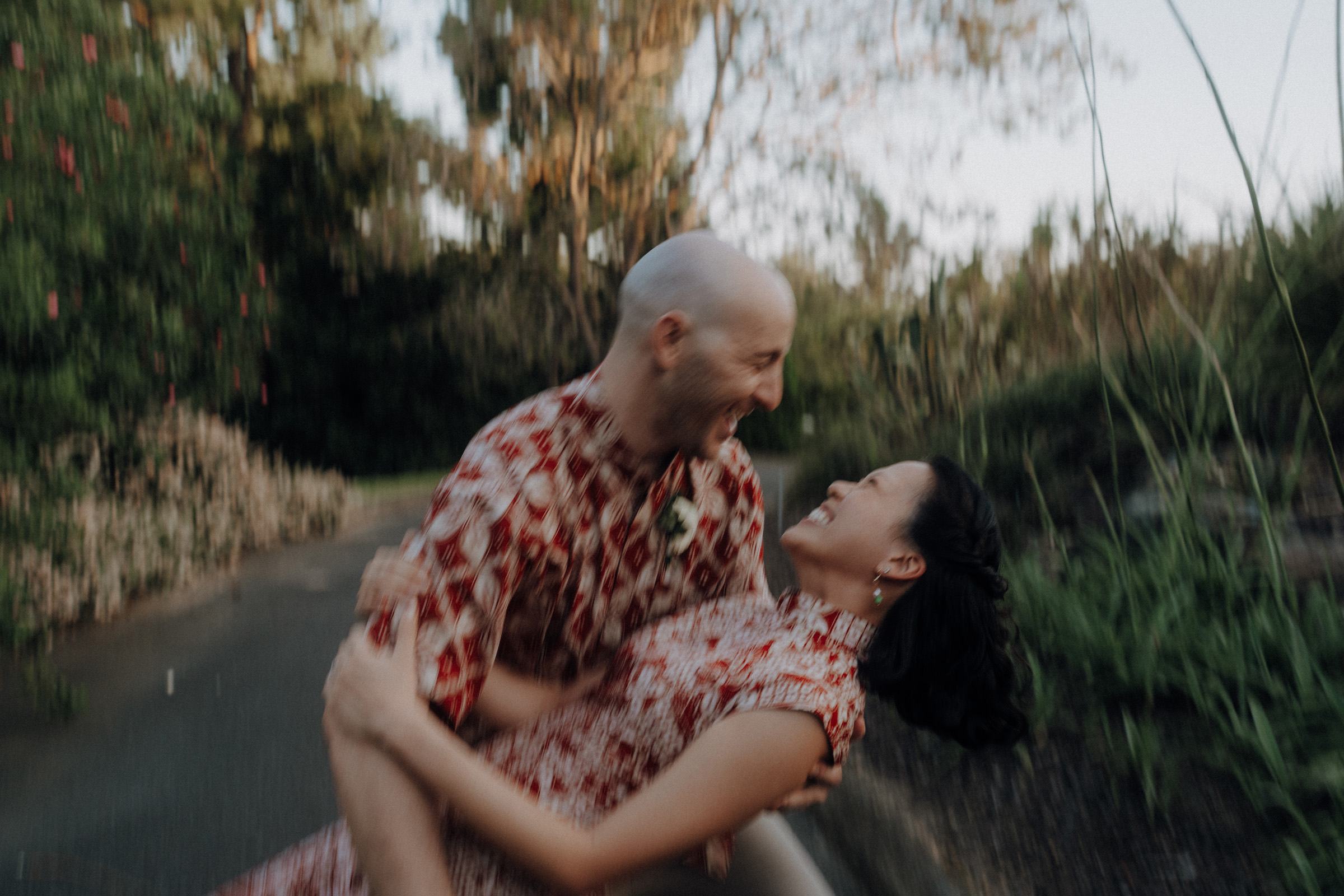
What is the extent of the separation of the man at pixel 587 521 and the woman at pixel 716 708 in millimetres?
51

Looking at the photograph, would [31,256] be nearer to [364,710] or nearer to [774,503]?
[364,710]

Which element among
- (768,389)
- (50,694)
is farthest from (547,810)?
(50,694)

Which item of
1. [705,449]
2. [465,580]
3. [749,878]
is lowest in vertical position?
[749,878]

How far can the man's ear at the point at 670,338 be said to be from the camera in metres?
1.41

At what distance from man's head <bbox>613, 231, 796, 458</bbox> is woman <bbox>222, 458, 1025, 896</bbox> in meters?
0.43

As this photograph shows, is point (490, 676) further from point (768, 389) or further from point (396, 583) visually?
point (768, 389)

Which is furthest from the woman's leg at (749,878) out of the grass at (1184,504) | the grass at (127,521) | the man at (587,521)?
the grass at (127,521)

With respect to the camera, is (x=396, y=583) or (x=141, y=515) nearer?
(x=396, y=583)

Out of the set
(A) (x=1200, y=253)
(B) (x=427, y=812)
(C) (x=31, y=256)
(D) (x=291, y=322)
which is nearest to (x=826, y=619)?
(B) (x=427, y=812)

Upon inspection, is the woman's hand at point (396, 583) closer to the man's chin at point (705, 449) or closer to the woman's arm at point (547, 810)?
the woman's arm at point (547, 810)

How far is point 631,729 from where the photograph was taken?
1.51 meters

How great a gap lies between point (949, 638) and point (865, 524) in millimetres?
284

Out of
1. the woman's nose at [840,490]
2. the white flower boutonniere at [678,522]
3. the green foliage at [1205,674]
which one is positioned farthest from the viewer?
the green foliage at [1205,674]

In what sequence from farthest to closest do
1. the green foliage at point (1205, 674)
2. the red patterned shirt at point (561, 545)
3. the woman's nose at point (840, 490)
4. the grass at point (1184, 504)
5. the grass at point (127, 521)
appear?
the grass at point (127, 521)
the grass at point (1184, 504)
the green foliage at point (1205, 674)
the woman's nose at point (840, 490)
the red patterned shirt at point (561, 545)
